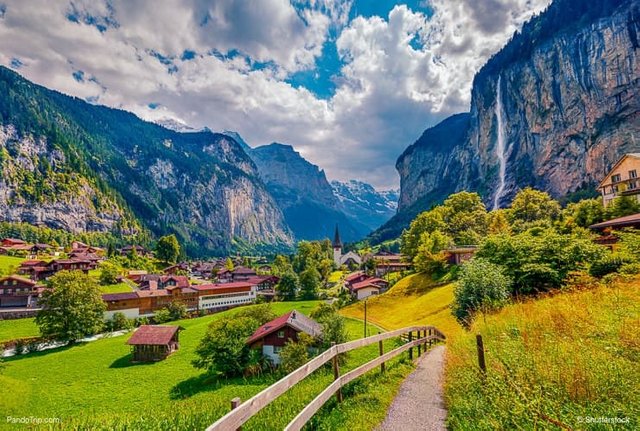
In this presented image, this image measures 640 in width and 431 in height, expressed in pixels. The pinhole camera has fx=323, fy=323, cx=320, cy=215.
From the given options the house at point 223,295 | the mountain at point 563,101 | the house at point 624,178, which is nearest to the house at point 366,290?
the house at point 223,295

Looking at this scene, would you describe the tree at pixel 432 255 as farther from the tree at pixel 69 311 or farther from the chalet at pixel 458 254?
the tree at pixel 69 311

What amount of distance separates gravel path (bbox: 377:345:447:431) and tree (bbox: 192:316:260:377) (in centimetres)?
2270

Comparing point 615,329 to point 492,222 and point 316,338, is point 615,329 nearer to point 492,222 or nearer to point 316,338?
point 316,338

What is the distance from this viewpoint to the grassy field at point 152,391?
228 inches

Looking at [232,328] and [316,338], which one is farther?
[232,328]

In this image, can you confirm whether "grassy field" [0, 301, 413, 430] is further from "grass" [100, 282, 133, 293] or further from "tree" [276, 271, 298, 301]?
"tree" [276, 271, 298, 301]

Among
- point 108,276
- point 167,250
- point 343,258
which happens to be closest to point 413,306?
point 108,276

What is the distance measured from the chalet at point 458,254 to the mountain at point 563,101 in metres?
92.9

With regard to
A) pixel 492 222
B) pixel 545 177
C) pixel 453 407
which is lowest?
pixel 453 407

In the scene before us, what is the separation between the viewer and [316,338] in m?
25.8

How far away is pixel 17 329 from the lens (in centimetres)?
5519

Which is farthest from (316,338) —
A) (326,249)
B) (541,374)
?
(326,249)

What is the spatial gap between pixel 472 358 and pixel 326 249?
422 feet

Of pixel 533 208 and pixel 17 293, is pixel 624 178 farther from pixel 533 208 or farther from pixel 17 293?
pixel 17 293
